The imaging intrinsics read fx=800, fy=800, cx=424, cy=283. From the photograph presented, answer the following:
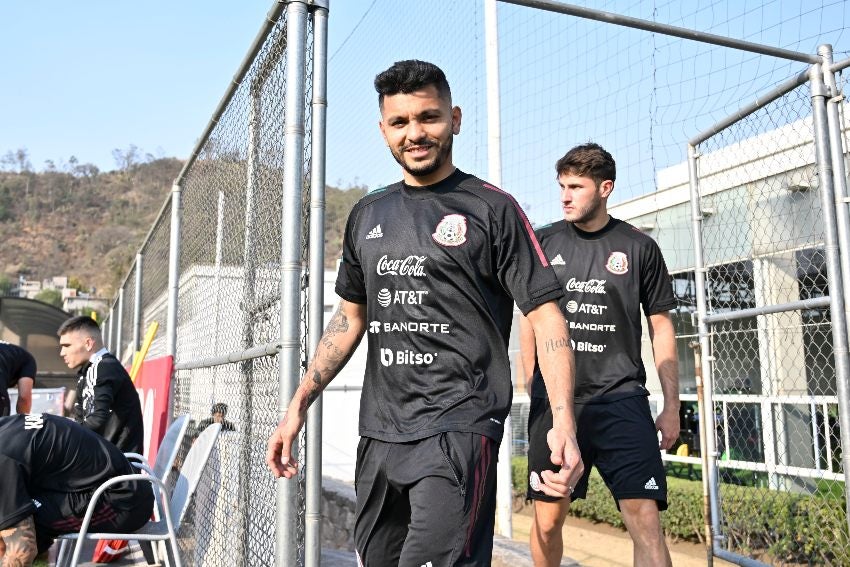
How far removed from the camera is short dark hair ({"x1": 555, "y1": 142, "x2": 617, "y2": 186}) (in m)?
3.84

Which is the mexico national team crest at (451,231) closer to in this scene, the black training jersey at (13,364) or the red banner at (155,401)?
the red banner at (155,401)

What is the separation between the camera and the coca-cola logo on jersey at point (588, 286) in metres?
3.82

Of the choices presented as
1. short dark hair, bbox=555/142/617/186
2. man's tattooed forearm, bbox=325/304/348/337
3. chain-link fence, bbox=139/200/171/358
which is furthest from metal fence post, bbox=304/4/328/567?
chain-link fence, bbox=139/200/171/358

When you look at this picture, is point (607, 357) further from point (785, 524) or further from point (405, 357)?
point (785, 524)

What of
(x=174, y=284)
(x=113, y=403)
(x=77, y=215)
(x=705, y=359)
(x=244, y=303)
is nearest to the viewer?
(x=244, y=303)

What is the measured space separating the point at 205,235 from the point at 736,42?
3829 millimetres

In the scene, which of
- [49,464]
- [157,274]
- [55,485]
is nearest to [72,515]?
[55,485]

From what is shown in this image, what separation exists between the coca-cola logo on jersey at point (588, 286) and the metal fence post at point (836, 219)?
1.29m

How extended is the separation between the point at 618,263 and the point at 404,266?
5.79ft

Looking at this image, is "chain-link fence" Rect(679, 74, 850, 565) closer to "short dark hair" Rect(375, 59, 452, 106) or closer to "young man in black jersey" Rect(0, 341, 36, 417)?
"short dark hair" Rect(375, 59, 452, 106)

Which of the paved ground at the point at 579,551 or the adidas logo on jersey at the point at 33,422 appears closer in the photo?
the adidas logo on jersey at the point at 33,422

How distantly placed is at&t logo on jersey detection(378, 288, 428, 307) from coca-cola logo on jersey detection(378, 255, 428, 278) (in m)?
0.05

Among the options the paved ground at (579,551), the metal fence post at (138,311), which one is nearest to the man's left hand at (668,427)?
the paved ground at (579,551)

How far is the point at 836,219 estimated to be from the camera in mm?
4180
